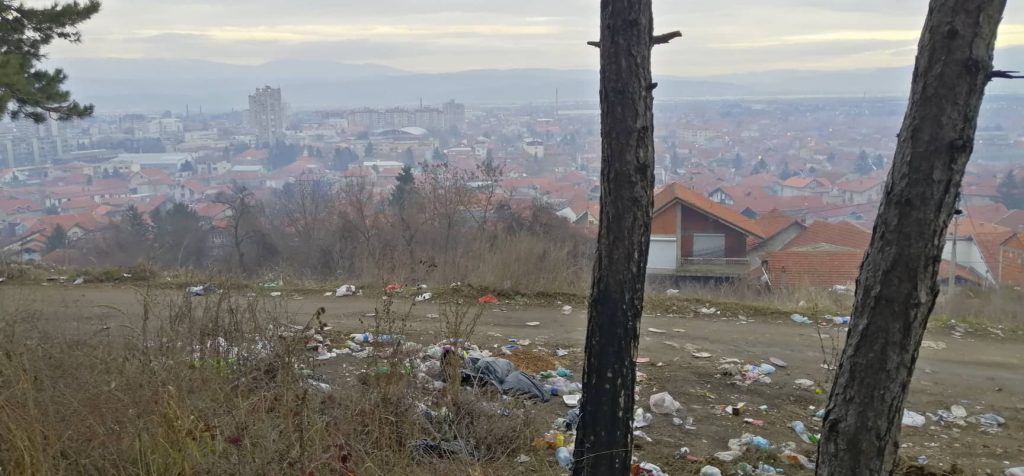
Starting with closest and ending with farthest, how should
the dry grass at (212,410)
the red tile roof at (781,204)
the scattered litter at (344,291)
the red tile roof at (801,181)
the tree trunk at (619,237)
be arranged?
the tree trunk at (619,237) < the dry grass at (212,410) < the scattered litter at (344,291) < the red tile roof at (781,204) < the red tile roof at (801,181)

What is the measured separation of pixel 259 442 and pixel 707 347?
492 cm

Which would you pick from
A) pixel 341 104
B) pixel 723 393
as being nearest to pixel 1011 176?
pixel 723 393

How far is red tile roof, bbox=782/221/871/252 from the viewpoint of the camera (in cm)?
1800

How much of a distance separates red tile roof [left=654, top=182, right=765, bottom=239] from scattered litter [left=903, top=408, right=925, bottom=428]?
51.1ft

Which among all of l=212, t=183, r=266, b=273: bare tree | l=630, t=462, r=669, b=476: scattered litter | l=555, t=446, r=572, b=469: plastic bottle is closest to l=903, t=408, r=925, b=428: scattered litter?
l=630, t=462, r=669, b=476: scattered litter

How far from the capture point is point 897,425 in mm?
2914

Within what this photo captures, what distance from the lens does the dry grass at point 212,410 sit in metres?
3.38

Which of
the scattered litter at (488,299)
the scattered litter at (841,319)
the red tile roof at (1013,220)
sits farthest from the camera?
the red tile roof at (1013,220)

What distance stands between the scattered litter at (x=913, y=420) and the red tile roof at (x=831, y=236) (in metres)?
12.8

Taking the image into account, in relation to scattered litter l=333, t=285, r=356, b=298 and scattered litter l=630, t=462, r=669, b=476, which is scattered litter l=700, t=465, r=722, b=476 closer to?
scattered litter l=630, t=462, r=669, b=476

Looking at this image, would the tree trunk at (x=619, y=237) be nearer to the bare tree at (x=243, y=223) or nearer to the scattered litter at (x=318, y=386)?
the scattered litter at (x=318, y=386)

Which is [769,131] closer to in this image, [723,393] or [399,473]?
A: [723,393]

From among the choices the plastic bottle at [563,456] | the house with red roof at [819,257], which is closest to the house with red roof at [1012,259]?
the house with red roof at [819,257]

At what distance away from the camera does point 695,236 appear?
2184cm
